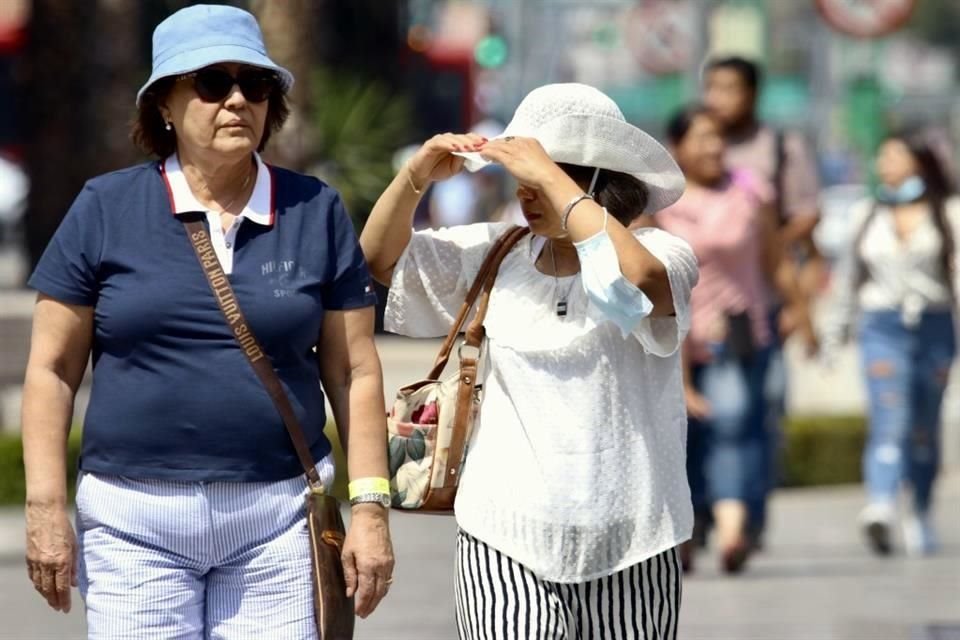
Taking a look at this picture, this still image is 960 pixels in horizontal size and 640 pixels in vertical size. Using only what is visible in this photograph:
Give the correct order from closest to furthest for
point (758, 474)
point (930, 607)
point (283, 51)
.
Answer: point (930, 607) → point (758, 474) → point (283, 51)

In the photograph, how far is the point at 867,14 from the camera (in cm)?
1683

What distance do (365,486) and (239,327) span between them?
411mm

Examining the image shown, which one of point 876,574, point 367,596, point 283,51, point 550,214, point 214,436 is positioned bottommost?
point 876,574

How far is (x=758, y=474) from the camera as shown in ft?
28.6

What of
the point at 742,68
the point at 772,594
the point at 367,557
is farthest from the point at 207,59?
the point at 742,68

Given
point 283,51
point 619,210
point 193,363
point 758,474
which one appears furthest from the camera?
point 283,51

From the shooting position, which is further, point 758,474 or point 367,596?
point 758,474

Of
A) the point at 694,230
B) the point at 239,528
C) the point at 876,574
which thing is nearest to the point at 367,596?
the point at 239,528

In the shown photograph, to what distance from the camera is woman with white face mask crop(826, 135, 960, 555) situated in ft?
31.8

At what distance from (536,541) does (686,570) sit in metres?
4.85

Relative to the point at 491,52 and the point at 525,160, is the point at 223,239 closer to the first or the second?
the point at 525,160

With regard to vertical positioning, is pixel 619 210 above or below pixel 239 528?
above

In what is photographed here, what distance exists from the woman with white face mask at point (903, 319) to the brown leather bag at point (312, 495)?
5.91 metres

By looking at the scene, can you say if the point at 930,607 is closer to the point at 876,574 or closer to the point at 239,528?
the point at 876,574
